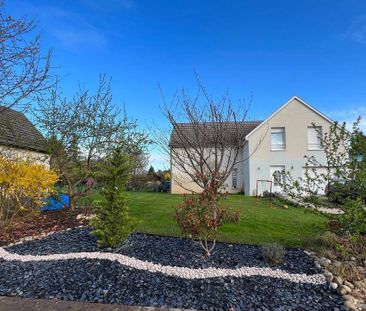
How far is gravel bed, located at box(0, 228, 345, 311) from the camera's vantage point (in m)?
3.66

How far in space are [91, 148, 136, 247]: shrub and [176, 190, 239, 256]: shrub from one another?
1.16 m

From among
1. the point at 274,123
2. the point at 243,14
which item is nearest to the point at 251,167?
the point at 274,123

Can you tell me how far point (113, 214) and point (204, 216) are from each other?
6.29ft

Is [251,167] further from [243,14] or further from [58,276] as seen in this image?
[58,276]

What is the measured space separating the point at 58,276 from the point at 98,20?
7982 millimetres

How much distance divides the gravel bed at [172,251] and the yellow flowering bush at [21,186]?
5.77 feet

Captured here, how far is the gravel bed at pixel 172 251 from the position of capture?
4953 mm

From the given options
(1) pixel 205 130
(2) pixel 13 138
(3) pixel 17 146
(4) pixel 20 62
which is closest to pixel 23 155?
(3) pixel 17 146

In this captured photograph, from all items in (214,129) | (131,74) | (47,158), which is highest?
(131,74)

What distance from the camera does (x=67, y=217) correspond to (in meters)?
9.09

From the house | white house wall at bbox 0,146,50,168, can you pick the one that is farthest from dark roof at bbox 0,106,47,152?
the house

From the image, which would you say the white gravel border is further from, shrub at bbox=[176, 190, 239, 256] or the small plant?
shrub at bbox=[176, 190, 239, 256]

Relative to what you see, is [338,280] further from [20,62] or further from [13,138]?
[13,138]

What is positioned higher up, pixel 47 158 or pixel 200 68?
pixel 200 68
